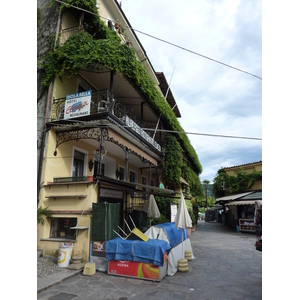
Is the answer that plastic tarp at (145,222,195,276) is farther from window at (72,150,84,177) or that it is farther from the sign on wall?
the sign on wall

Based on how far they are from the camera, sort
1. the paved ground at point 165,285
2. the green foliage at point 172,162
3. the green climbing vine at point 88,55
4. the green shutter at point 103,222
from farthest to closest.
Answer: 1. the green foliage at point 172,162
2. the green climbing vine at point 88,55
3. the green shutter at point 103,222
4. the paved ground at point 165,285

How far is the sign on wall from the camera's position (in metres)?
9.83

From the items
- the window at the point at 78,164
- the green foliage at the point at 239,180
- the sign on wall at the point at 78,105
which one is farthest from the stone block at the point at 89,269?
the green foliage at the point at 239,180

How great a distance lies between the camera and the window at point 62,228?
909 cm

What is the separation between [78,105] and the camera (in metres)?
9.98

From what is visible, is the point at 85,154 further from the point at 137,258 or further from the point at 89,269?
the point at 137,258

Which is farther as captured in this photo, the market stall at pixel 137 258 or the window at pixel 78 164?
the window at pixel 78 164

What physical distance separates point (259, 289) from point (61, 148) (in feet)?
29.4

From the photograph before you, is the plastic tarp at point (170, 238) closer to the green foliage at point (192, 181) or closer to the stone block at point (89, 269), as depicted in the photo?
the stone block at point (89, 269)

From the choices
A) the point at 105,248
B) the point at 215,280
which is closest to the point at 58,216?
the point at 105,248

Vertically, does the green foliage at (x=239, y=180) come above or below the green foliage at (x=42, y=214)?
above
